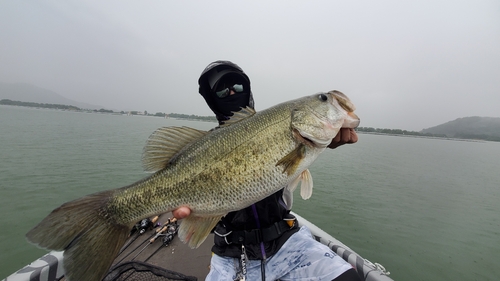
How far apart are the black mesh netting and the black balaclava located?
2.34 metres

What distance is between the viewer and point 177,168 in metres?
2.38

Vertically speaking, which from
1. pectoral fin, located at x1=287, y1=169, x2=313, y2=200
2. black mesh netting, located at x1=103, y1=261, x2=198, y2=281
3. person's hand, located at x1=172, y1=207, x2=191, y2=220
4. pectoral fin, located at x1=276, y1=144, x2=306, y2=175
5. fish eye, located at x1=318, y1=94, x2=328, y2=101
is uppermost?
fish eye, located at x1=318, y1=94, x2=328, y2=101

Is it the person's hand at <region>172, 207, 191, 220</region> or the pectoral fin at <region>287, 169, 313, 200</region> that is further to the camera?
the pectoral fin at <region>287, 169, 313, 200</region>

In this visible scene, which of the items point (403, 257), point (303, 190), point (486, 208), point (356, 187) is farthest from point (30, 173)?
point (486, 208)

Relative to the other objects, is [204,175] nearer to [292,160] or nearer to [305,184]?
[292,160]

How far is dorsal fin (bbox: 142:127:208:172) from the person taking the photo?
248 cm

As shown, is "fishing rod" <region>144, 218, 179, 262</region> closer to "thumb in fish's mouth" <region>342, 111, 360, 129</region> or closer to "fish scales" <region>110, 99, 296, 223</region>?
"fish scales" <region>110, 99, 296, 223</region>

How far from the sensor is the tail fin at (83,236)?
191cm

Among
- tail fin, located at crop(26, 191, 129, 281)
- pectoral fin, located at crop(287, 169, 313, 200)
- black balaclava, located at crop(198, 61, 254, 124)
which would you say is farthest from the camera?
black balaclava, located at crop(198, 61, 254, 124)

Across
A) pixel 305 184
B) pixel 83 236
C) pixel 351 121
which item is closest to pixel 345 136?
pixel 351 121

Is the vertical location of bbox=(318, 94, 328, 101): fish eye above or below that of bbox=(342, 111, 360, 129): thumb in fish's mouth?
above

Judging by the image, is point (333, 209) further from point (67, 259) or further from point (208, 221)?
point (67, 259)

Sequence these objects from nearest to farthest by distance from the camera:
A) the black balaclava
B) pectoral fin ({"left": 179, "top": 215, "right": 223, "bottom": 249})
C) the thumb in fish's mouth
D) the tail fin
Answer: the tail fin
pectoral fin ({"left": 179, "top": 215, "right": 223, "bottom": 249})
the thumb in fish's mouth
the black balaclava

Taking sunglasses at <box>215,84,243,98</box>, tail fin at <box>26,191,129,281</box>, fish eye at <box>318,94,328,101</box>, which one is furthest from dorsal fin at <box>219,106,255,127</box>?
tail fin at <box>26,191,129,281</box>
